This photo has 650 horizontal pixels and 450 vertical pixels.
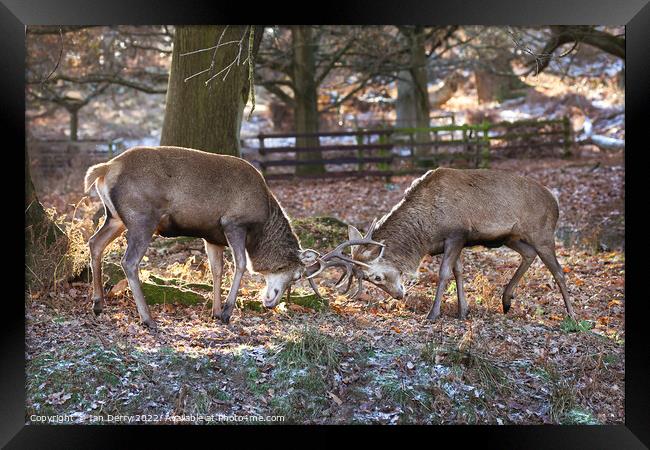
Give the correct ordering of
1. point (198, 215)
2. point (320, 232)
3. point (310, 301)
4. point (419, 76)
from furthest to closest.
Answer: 1. point (419, 76)
2. point (320, 232)
3. point (310, 301)
4. point (198, 215)

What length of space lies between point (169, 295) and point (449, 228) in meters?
3.45

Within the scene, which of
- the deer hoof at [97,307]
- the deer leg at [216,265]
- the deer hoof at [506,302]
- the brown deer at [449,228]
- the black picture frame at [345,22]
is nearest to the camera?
the black picture frame at [345,22]

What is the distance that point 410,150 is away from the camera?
74.3 feet

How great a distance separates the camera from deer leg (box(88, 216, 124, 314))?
8508 millimetres

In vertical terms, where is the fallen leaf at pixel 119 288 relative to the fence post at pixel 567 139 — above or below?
below

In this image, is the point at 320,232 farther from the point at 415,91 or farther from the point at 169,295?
the point at 415,91

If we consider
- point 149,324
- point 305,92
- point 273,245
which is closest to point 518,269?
point 273,245

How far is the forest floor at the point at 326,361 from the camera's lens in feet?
24.7

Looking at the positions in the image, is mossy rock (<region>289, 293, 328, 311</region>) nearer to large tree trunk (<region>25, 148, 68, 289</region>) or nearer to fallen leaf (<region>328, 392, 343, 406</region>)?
fallen leaf (<region>328, 392, 343, 406</region>)

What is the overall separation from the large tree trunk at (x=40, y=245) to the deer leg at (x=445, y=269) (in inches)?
172

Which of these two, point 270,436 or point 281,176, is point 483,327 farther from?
point 281,176

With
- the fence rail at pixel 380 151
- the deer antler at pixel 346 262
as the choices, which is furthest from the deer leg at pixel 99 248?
the fence rail at pixel 380 151

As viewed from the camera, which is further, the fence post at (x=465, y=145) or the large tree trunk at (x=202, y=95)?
the fence post at (x=465, y=145)

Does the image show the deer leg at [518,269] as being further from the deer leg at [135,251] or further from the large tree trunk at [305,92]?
the large tree trunk at [305,92]
